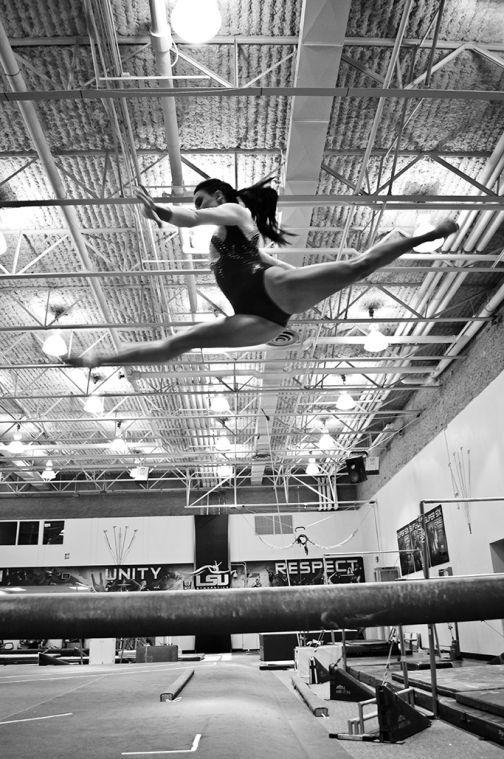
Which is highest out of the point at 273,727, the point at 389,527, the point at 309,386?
the point at 309,386

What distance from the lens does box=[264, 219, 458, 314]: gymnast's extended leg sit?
6.81ft

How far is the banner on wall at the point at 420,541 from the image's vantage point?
41.4ft

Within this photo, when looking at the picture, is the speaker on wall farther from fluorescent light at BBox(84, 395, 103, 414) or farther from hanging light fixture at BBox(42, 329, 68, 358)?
hanging light fixture at BBox(42, 329, 68, 358)

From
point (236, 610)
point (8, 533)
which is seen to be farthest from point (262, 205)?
point (8, 533)

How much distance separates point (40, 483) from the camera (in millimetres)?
20984

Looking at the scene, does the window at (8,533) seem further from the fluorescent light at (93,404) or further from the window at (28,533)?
the fluorescent light at (93,404)

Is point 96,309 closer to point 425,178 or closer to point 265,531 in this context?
point 425,178

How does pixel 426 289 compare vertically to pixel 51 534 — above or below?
above

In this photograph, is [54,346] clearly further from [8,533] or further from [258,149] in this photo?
[8,533]

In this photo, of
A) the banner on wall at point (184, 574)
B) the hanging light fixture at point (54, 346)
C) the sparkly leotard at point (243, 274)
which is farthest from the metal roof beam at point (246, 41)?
the banner on wall at point (184, 574)

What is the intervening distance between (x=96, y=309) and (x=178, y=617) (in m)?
9.48

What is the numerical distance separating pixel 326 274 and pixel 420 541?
1259 cm

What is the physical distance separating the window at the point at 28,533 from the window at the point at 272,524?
7.28 m

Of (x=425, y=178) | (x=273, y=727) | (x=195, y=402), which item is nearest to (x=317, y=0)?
(x=425, y=178)
